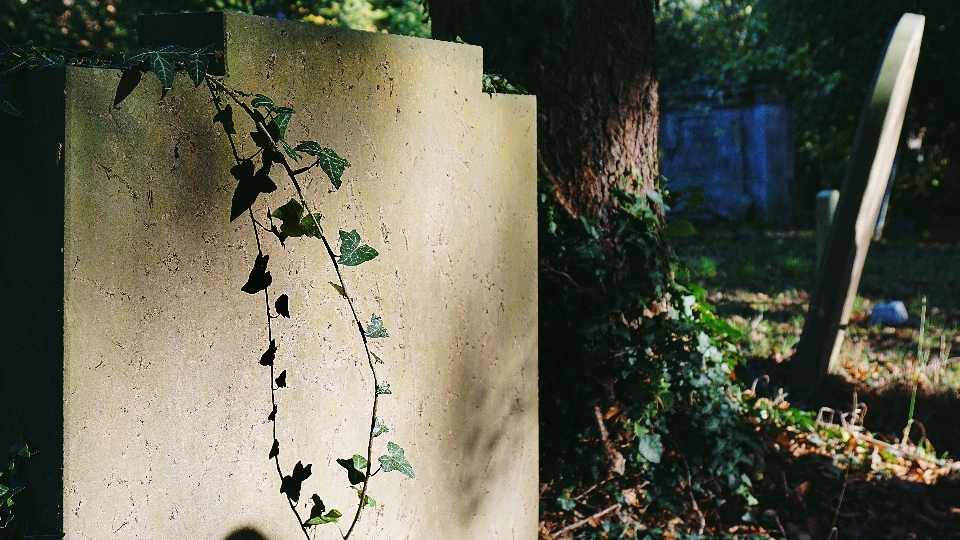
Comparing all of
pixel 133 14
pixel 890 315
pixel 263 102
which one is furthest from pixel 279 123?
pixel 133 14

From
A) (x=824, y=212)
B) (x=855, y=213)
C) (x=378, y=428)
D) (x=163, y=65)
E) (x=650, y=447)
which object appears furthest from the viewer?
(x=824, y=212)

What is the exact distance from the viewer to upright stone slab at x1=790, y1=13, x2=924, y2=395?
4.93 meters

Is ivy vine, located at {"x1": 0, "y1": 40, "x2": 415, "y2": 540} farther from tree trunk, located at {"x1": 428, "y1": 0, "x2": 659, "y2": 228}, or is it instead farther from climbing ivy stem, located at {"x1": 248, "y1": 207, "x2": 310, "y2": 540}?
tree trunk, located at {"x1": 428, "y1": 0, "x2": 659, "y2": 228}

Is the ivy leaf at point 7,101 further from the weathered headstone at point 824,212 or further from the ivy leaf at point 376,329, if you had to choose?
the weathered headstone at point 824,212

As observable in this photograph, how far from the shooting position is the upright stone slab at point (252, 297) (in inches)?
64.4

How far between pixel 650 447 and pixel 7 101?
2742 millimetres

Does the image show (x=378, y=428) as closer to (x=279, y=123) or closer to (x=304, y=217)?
(x=304, y=217)

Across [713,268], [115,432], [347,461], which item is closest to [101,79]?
[115,432]

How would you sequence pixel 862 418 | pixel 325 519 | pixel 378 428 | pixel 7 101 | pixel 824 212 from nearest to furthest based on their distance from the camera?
1. pixel 7 101
2. pixel 325 519
3. pixel 378 428
4. pixel 862 418
5. pixel 824 212

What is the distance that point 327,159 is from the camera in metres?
1.93

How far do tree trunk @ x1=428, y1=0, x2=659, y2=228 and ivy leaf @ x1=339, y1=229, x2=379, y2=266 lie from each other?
1.77 m

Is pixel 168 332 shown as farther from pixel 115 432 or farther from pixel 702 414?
pixel 702 414

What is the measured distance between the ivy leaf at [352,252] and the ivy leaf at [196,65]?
1.52 feet

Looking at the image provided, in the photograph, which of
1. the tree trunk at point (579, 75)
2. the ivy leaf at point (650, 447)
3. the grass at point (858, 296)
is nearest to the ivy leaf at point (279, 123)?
the tree trunk at point (579, 75)
